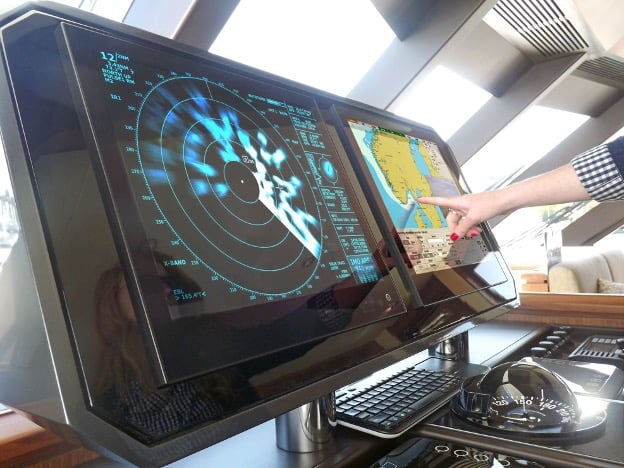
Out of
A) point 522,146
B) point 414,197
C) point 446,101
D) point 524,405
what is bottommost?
point 524,405

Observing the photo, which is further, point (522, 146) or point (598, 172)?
point (522, 146)

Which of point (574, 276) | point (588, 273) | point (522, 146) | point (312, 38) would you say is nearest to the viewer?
point (312, 38)

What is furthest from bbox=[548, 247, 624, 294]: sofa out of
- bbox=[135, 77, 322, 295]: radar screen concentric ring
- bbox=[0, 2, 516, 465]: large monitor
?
bbox=[135, 77, 322, 295]: radar screen concentric ring

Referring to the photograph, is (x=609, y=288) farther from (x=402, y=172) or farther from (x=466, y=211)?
(x=402, y=172)

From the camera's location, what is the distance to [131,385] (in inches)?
17.0

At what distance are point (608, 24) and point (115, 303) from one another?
3872mm

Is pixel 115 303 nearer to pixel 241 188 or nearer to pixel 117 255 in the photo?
pixel 117 255

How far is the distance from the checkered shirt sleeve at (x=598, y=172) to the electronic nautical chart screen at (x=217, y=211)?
2.21 ft

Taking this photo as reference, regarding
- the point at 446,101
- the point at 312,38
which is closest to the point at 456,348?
the point at 312,38

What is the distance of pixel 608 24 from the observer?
3479 millimetres

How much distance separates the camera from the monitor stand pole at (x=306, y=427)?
0.64 metres

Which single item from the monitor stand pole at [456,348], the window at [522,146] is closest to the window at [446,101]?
the window at [522,146]

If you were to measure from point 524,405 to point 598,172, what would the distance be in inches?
28.8

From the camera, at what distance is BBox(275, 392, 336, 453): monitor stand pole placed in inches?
25.1
